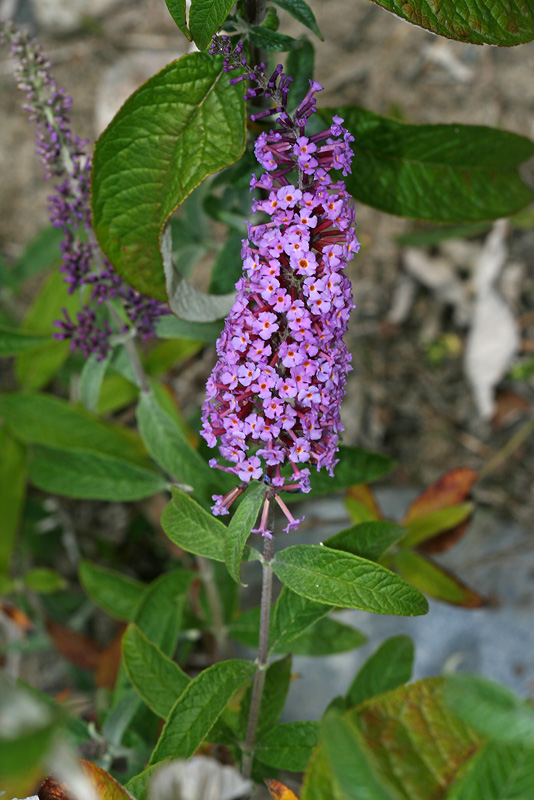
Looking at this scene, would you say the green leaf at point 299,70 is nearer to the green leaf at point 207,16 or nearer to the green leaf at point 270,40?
the green leaf at point 270,40

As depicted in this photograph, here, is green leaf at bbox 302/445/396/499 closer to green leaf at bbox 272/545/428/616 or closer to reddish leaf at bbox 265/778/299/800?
green leaf at bbox 272/545/428/616

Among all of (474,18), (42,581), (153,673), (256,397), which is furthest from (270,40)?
(42,581)

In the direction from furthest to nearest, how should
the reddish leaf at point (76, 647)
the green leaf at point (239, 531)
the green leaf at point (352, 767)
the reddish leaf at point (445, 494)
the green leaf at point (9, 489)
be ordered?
the reddish leaf at point (76, 647), the green leaf at point (9, 489), the reddish leaf at point (445, 494), the green leaf at point (239, 531), the green leaf at point (352, 767)

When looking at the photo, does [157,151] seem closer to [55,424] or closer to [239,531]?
[239,531]

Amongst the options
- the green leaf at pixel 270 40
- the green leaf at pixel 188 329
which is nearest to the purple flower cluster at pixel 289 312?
the green leaf at pixel 270 40

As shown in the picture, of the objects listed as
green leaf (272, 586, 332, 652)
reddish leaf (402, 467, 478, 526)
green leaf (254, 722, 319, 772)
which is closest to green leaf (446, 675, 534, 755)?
green leaf (272, 586, 332, 652)

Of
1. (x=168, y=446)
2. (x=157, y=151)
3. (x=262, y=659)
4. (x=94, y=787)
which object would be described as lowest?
(x=94, y=787)

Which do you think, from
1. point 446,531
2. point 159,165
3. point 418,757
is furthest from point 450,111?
point 418,757
